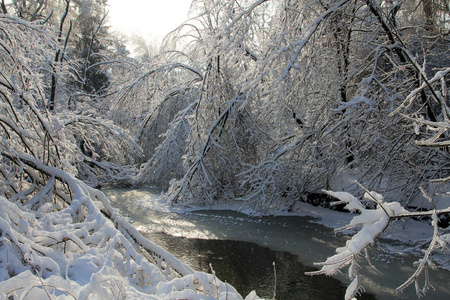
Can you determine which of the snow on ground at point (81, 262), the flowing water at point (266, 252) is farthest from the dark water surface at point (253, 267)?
the snow on ground at point (81, 262)

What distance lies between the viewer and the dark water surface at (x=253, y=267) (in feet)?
13.9

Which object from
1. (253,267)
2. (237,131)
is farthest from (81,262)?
(237,131)

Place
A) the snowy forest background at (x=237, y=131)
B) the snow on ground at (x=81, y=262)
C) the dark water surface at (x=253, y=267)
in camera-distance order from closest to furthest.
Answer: the snow on ground at (x=81, y=262), the snowy forest background at (x=237, y=131), the dark water surface at (x=253, y=267)

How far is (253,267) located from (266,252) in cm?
64

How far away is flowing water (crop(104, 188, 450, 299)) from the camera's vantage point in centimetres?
429

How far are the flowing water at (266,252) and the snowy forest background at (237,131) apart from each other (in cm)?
81

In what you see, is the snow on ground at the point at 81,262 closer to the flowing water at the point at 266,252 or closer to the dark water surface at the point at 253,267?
the dark water surface at the point at 253,267

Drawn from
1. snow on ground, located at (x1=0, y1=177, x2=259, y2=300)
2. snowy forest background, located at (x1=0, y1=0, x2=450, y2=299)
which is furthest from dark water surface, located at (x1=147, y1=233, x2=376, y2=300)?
snow on ground, located at (x1=0, y1=177, x2=259, y2=300)

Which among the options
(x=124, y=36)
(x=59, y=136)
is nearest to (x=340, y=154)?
(x=59, y=136)

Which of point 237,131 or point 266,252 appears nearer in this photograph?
point 266,252

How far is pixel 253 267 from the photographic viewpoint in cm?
500

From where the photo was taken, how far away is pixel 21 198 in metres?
2.59

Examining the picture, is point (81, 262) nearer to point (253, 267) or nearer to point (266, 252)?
point (253, 267)

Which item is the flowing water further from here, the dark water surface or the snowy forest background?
the snowy forest background
